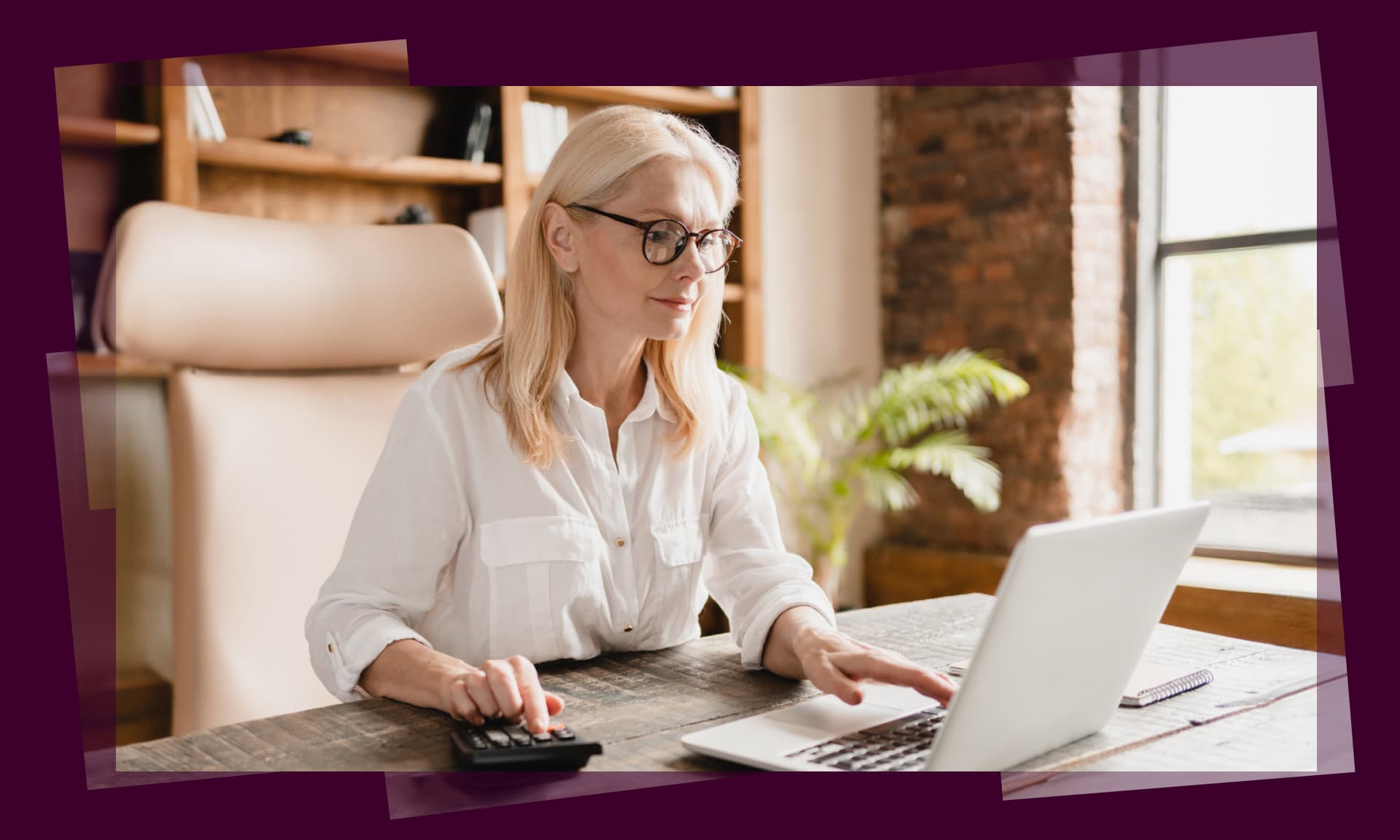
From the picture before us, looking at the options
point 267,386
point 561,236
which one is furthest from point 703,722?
point 267,386

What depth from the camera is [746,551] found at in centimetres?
155

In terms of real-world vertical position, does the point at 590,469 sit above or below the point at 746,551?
above

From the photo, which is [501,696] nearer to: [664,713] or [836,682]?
[664,713]

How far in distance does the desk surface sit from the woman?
0.31 feet

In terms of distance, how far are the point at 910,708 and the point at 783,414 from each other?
97.9 inches

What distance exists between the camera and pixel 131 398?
100 inches

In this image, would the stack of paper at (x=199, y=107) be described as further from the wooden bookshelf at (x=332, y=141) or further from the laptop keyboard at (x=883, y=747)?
the laptop keyboard at (x=883, y=747)

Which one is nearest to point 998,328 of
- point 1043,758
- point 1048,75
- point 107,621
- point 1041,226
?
point 1041,226

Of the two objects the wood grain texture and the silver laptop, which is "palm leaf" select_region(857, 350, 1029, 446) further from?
the silver laptop

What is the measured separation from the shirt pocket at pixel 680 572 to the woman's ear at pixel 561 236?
1.20ft

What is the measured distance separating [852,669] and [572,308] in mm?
659

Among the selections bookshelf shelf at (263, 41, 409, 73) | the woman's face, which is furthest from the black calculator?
bookshelf shelf at (263, 41, 409, 73)

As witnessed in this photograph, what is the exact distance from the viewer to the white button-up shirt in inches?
53.4

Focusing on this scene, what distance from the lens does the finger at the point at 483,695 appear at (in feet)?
3.55
